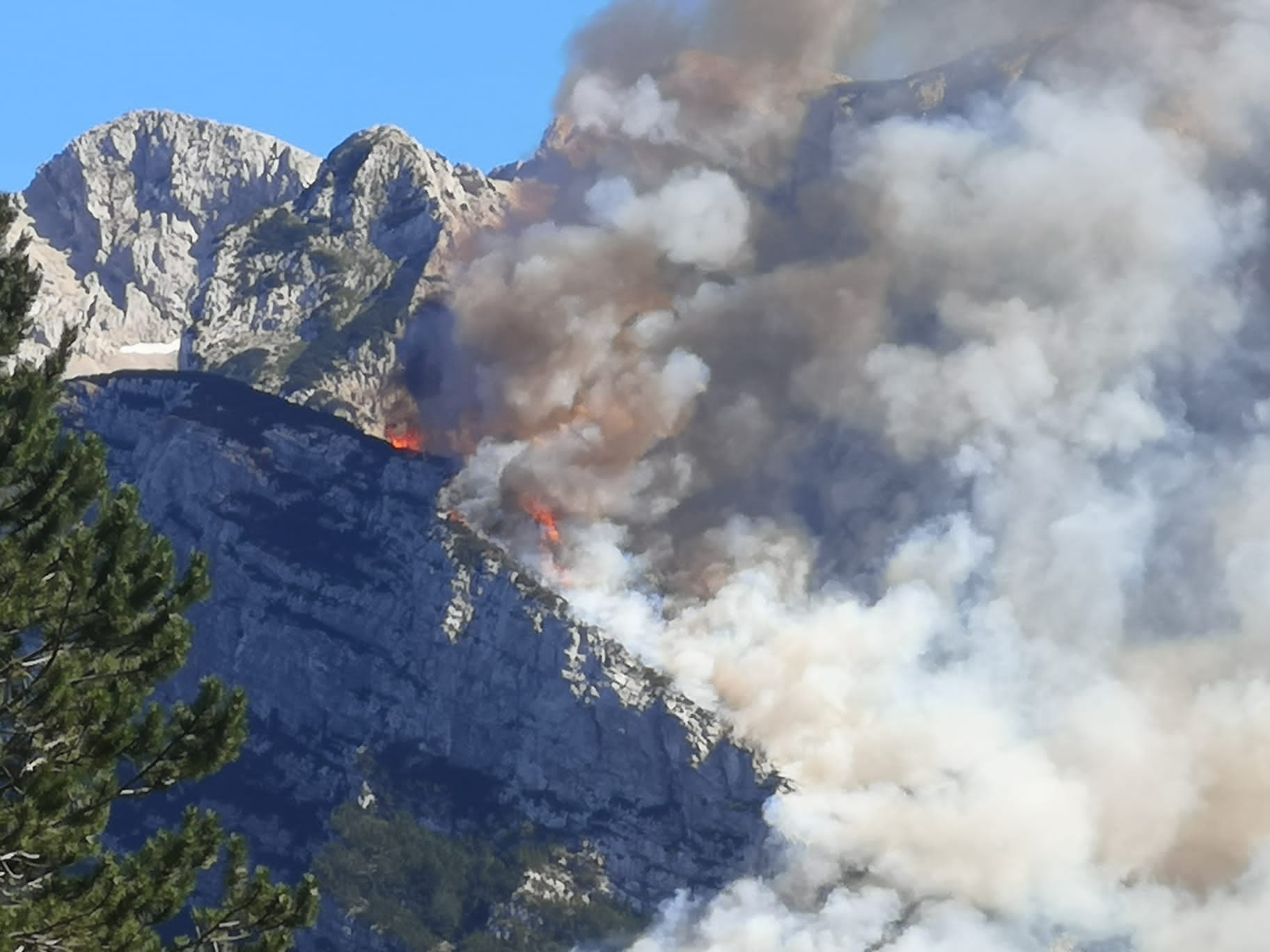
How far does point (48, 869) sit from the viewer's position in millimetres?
69188

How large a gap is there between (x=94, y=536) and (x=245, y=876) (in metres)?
12.1

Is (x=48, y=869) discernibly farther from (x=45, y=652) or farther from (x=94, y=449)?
(x=94, y=449)

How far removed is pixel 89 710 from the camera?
232 ft

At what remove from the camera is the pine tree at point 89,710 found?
68375mm

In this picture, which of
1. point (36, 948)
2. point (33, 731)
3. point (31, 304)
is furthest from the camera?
point (31, 304)

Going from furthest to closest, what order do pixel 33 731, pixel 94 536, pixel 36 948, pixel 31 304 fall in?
pixel 31 304 → pixel 94 536 → pixel 33 731 → pixel 36 948

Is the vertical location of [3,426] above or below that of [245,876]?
above

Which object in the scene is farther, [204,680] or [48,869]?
[204,680]

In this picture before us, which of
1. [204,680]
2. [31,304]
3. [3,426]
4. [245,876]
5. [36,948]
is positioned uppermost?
[31,304]

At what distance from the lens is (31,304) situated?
263 ft

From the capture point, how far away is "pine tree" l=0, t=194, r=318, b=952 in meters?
68.4

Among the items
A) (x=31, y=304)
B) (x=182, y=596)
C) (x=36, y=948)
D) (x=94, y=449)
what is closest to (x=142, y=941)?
(x=36, y=948)

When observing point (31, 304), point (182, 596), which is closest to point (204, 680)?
point (182, 596)

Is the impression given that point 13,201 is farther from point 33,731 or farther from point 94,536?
point 33,731
